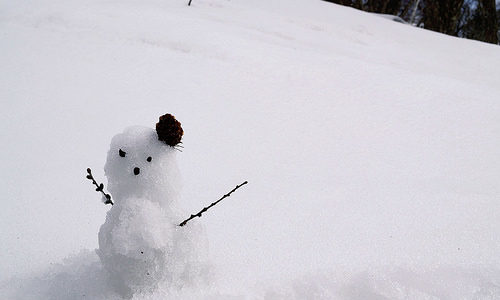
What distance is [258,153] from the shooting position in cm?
148

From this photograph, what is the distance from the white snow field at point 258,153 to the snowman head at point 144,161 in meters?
0.13

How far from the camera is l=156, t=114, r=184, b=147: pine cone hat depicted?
0.66 meters

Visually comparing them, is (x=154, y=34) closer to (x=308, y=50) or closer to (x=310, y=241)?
(x=308, y=50)

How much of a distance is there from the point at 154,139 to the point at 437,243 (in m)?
0.89

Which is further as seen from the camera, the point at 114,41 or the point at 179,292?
the point at 114,41

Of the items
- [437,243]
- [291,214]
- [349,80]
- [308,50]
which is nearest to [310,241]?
[291,214]

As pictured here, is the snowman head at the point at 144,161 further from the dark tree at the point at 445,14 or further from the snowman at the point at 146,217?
the dark tree at the point at 445,14

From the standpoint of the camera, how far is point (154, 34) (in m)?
2.60

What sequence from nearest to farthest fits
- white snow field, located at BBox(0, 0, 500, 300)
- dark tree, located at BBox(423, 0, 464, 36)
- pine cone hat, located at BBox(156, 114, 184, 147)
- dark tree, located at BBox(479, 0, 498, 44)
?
pine cone hat, located at BBox(156, 114, 184, 147) < white snow field, located at BBox(0, 0, 500, 300) < dark tree, located at BBox(479, 0, 498, 44) < dark tree, located at BBox(423, 0, 464, 36)

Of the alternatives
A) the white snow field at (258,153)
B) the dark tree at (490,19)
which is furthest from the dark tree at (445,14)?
the white snow field at (258,153)

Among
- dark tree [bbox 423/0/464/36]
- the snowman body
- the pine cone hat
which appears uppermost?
dark tree [bbox 423/0/464/36]

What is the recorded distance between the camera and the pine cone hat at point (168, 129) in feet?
2.16

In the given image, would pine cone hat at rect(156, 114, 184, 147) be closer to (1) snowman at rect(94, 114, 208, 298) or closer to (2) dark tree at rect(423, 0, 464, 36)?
(1) snowman at rect(94, 114, 208, 298)

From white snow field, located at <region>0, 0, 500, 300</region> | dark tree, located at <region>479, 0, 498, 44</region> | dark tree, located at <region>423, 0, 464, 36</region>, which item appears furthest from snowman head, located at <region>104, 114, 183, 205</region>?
dark tree, located at <region>479, 0, 498, 44</region>
